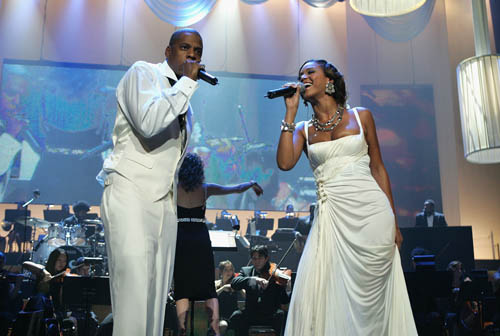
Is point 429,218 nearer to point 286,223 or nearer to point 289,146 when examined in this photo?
point 286,223

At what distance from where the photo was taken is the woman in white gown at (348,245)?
2148 millimetres

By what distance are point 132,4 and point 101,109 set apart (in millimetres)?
2317

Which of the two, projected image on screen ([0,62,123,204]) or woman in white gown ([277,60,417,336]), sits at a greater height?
projected image on screen ([0,62,123,204])

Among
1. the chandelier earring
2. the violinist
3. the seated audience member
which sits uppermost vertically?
the chandelier earring

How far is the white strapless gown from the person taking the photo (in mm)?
2143

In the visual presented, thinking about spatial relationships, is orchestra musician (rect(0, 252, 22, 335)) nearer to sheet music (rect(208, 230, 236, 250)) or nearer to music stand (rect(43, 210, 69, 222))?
sheet music (rect(208, 230, 236, 250))

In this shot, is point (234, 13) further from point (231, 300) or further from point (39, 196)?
point (231, 300)

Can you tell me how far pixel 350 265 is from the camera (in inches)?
85.5

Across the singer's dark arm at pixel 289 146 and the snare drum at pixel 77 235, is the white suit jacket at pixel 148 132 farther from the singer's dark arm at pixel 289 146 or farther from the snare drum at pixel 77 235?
the snare drum at pixel 77 235

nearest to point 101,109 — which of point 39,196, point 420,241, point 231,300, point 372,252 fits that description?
point 39,196

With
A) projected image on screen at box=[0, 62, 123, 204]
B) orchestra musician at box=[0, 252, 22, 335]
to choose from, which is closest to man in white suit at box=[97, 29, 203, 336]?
orchestra musician at box=[0, 252, 22, 335]

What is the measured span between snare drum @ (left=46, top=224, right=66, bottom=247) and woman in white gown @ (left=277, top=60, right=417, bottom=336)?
6016 millimetres

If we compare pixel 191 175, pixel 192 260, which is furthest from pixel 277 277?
pixel 191 175

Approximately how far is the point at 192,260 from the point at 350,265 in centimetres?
189
